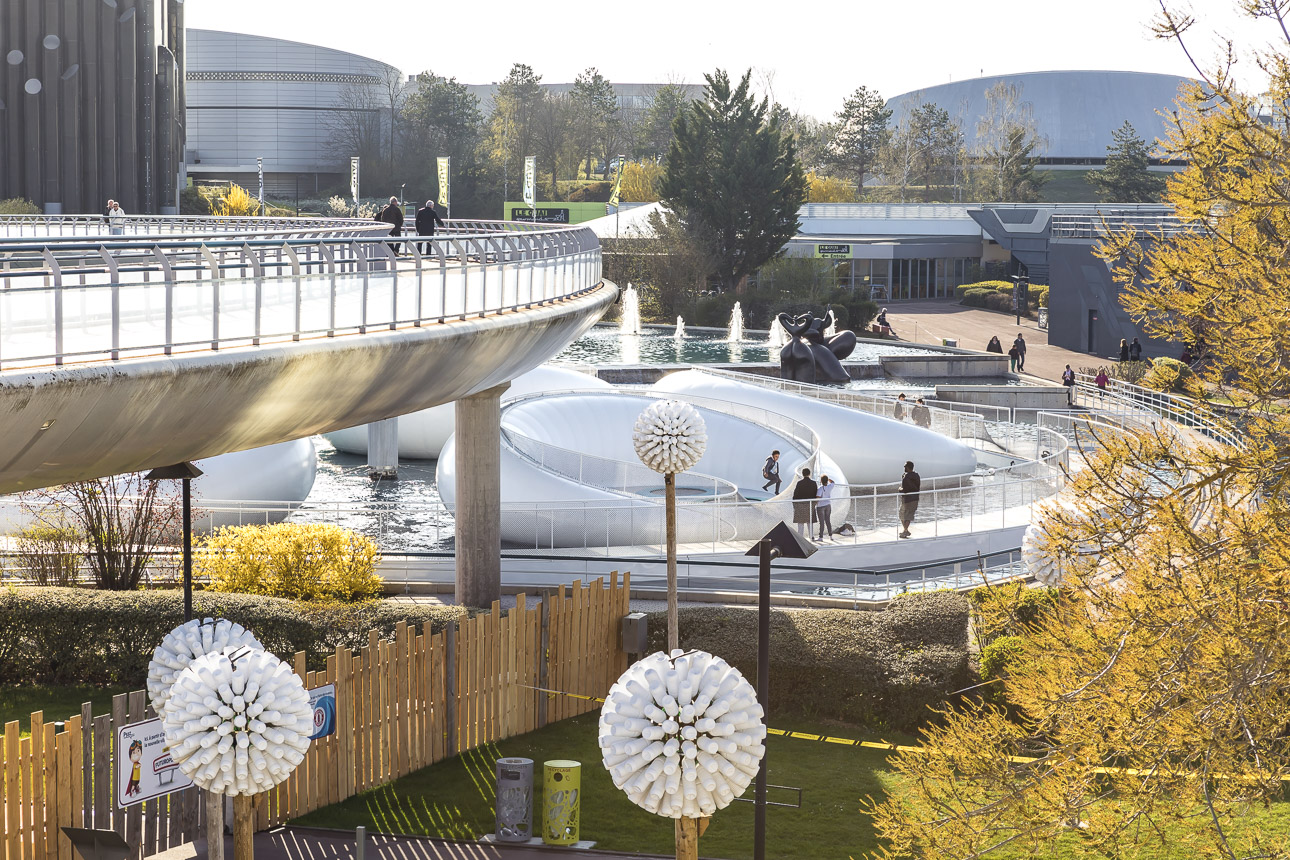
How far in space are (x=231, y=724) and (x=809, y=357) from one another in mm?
33599

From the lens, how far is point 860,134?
113125 millimetres

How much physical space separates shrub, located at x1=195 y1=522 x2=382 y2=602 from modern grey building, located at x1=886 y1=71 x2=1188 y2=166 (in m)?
117

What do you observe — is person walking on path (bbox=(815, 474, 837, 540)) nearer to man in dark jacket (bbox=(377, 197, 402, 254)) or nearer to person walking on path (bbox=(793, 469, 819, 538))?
person walking on path (bbox=(793, 469, 819, 538))

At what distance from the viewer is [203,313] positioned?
15.6 meters

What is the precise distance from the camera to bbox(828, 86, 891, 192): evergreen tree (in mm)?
111562

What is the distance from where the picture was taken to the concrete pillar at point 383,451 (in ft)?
103

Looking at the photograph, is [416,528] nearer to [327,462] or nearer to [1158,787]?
[327,462]

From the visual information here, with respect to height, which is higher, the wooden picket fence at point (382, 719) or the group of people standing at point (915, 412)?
the group of people standing at point (915, 412)

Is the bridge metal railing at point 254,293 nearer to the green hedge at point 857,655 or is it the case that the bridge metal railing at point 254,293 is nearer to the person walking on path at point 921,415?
the green hedge at point 857,655

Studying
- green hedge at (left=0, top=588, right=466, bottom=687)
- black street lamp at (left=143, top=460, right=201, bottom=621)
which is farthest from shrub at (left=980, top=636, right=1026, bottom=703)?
black street lamp at (left=143, top=460, right=201, bottom=621)

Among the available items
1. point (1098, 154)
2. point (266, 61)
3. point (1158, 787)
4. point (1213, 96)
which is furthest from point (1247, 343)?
point (1098, 154)

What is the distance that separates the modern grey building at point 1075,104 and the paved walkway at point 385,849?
122909 mm

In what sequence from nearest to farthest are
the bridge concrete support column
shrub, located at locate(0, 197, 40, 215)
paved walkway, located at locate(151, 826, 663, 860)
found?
paved walkway, located at locate(151, 826, 663, 860)
the bridge concrete support column
shrub, located at locate(0, 197, 40, 215)

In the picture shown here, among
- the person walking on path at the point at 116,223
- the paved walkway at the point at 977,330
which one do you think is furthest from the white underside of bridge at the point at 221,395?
the paved walkway at the point at 977,330
